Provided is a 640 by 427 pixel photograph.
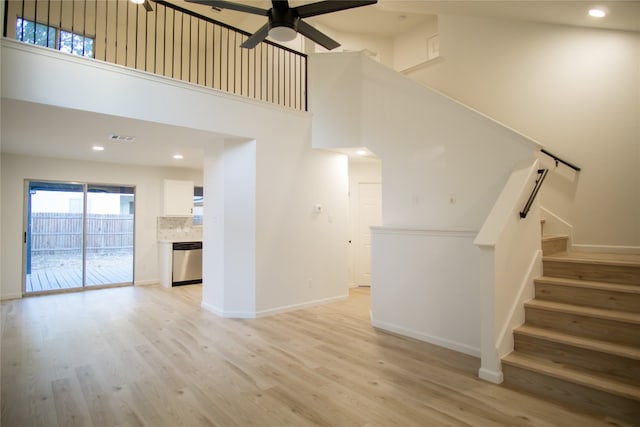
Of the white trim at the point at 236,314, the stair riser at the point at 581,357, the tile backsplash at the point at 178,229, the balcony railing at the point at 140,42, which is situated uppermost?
the balcony railing at the point at 140,42

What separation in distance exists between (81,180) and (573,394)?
8246mm

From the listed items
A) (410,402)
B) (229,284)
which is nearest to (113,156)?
(229,284)

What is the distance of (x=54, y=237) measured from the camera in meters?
6.73

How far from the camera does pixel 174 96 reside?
416 centimetres

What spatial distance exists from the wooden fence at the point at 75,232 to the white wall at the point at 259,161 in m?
3.05

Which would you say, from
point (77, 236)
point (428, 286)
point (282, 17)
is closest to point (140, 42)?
point (77, 236)

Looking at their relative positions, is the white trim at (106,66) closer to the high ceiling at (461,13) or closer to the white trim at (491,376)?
the high ceiling at (461,13)

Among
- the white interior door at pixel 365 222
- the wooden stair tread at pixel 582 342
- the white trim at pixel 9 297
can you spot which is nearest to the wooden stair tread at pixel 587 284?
the wooden stair tread at pixel 582 342

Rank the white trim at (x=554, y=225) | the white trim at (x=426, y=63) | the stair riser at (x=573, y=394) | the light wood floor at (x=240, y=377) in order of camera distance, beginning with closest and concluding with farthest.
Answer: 1. the stair riser at (x=573, y=394)
2. the light wood floor at (x=240, y=377)
3. the white trim at (x=554, y=225)
4. the white trim at (x=426, y=63)

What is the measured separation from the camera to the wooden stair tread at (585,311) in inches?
108

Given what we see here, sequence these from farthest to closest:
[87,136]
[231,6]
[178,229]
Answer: [178,229], [87,136], [231,6]

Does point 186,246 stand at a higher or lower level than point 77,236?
lower

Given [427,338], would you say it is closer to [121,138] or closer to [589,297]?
[589,297]

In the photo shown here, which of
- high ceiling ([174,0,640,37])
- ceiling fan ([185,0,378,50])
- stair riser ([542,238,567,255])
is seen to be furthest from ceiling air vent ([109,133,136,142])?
stair riser ([542,238,567,255])
